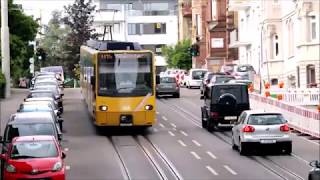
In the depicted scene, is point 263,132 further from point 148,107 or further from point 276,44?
point 276,44

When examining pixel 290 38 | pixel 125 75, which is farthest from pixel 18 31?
pixel 125 75

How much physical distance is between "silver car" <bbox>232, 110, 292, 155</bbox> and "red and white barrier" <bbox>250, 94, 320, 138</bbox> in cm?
573

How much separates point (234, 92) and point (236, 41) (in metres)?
44.5

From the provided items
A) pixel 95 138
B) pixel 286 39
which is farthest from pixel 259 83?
pixel 95 138

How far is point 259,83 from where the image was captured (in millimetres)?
57625

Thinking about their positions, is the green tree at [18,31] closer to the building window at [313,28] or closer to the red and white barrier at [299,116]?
the building window at [313,28]

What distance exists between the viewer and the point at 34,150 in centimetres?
2058

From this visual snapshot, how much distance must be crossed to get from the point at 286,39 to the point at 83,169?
3868 centimetres

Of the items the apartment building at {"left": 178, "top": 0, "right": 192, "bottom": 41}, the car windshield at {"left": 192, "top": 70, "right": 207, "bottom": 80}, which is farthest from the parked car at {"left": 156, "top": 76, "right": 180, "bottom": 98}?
the apartment building at {"left": 178, "top": 0, "right": 192, "bottom": 41}

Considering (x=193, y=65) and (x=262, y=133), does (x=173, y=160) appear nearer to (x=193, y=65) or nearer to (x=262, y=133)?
(x=262, y=133)

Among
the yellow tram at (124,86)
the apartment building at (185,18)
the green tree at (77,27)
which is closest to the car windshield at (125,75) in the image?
the yellow tram at (124,86)

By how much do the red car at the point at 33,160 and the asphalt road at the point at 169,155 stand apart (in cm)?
251

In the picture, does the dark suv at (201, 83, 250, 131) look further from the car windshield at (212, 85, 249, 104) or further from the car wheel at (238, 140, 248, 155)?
the car wheel at (238, 140, 248, 155)

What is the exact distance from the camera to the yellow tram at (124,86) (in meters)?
33.5
